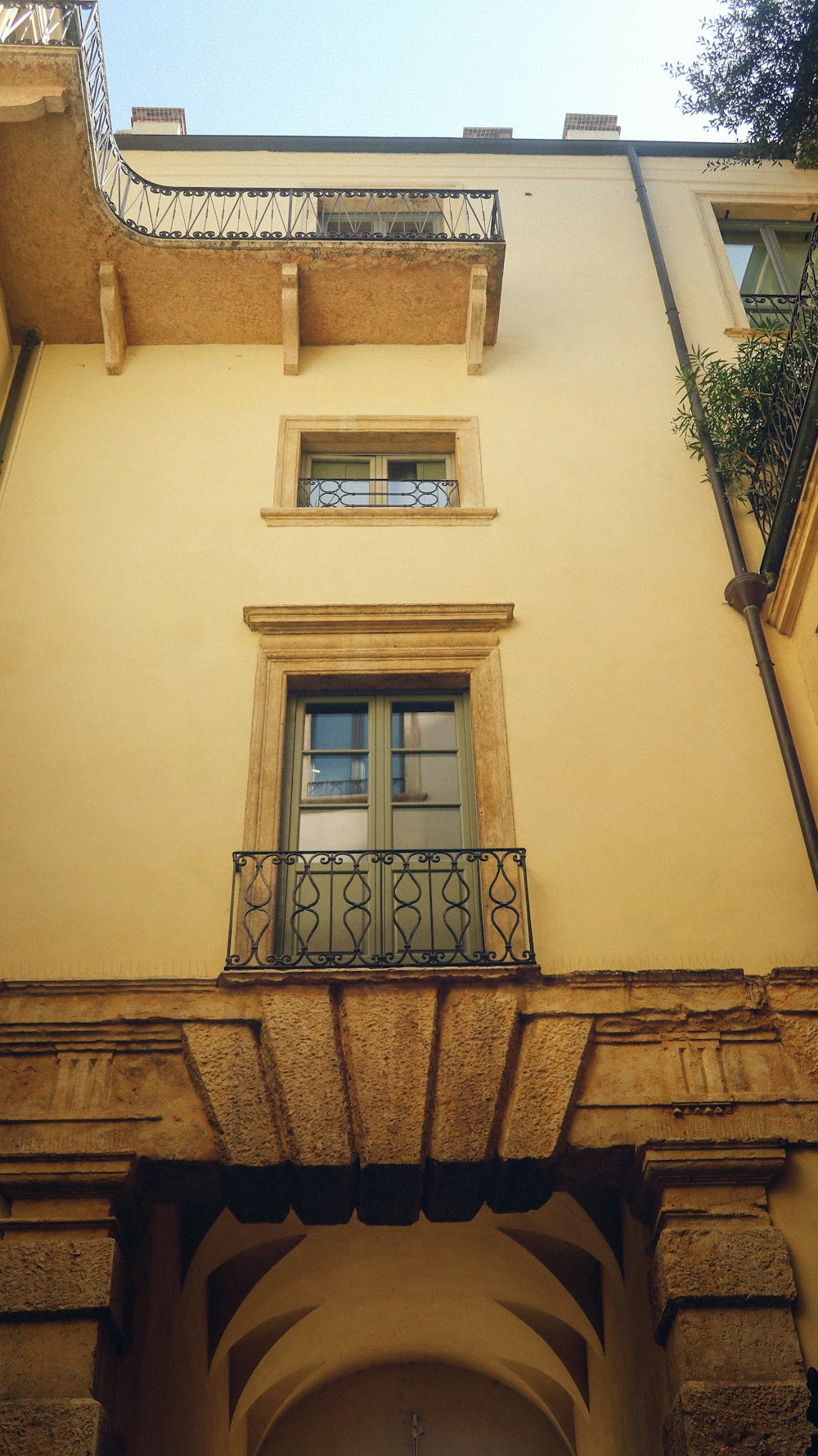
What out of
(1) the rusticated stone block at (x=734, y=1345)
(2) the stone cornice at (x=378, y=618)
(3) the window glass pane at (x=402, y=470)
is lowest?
(1) the rusticated stone block at (x=734, y=1345)

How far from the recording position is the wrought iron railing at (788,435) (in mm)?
6230

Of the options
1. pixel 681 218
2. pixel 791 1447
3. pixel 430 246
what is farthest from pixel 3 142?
pixel 791 1447

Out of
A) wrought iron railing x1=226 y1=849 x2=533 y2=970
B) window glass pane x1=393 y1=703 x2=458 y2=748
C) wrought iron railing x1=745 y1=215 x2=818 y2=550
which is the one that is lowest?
wrought iron railing x1=226 y1=849 x2=533 y2=970

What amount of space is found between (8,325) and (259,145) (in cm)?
345

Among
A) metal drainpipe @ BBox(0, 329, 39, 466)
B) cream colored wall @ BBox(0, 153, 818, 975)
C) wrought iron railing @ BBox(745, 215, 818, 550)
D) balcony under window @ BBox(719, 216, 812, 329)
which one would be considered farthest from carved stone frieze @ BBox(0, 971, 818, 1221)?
balcony under window @ BBox(719, 216, 812, 329)

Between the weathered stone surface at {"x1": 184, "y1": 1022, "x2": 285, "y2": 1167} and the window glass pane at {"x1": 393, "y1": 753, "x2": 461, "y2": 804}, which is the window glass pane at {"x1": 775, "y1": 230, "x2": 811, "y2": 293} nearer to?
the window glass pane at {"x1": 393, "y1": 753, "x2": 461, "y2": 804}

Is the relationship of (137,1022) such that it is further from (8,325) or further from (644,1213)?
(8,325)

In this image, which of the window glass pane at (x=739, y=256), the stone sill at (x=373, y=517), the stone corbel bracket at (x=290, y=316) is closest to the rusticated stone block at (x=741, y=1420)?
the stone sill at (x=373, y=517)

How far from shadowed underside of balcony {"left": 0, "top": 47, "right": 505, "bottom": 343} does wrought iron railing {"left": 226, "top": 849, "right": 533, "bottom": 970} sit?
4637 millimetres

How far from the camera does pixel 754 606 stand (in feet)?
21.9

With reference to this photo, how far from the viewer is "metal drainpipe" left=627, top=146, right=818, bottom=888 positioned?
582 centimetres

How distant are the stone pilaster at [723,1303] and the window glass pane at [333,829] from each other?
2209mm

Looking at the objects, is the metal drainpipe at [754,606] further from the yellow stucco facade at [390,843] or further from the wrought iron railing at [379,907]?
the wrought iron railing at [379,907]

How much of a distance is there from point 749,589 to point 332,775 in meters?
2.72
